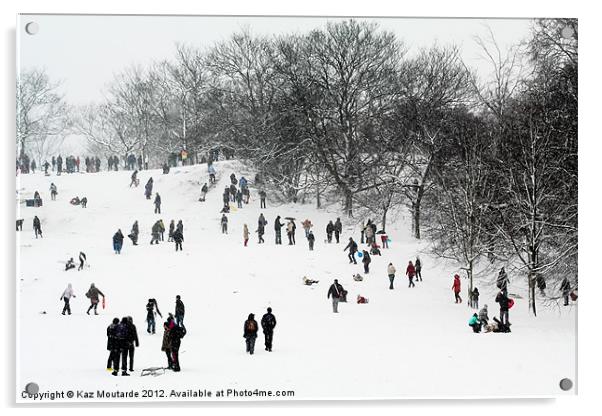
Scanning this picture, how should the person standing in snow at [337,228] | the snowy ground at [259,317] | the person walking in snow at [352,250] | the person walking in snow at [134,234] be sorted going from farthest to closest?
the person standing in snow at [337,228] < the person walking in snow at [134,234] < the person walking in snow at [352,250] < the snowy ground at [259,317]

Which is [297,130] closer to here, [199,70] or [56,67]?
[199,70]

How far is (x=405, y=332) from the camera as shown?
63.9ft

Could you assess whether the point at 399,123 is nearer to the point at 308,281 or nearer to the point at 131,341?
the point at 308,281

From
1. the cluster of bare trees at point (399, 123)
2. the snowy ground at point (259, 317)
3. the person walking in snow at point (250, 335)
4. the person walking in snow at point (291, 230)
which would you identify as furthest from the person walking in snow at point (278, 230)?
the person walking in snow at point (250, 335)

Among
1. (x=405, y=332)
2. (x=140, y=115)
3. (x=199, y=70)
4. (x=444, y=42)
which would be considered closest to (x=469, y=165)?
(x=444, y=42)

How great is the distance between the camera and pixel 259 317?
2139 cm

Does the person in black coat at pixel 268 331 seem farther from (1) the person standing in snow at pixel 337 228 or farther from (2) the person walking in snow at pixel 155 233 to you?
(2) the person walking in snow at pixel 155 233

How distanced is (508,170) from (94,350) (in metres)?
13.4

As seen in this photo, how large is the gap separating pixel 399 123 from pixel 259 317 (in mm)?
14139

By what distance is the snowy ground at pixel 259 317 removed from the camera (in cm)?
1584

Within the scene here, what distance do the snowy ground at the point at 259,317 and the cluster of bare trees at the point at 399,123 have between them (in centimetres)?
173

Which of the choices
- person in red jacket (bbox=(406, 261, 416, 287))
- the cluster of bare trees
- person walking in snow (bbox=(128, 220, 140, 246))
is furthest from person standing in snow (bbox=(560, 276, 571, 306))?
person walking in snow (bbox=(128, 220, 140, 246))

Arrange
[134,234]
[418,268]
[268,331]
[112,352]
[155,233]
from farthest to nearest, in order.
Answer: [155,233]
[134,234]
[418,268]
[268,331]
[112,352]

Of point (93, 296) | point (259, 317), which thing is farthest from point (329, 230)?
point (93, 296)
